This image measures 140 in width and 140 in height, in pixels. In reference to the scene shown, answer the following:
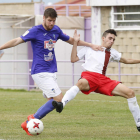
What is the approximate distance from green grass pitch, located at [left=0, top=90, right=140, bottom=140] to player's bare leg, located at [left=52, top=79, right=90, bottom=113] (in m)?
0.51

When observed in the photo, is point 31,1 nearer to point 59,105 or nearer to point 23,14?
point 23,14

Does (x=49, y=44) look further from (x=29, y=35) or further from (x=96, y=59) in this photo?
(x=96, y=59)

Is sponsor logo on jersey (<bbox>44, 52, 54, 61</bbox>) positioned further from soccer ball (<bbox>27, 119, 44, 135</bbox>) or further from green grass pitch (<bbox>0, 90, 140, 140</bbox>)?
green grass pitch (<bbox>0, 90, 140, 140</bbox>)

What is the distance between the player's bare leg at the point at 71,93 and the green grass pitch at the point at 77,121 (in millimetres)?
513

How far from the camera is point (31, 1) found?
72.9 ft

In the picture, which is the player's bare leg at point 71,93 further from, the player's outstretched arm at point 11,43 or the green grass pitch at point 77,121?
the player's outstretched arm at point 11,43

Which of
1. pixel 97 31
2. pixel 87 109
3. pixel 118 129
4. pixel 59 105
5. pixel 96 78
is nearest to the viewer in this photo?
pixel 59 105

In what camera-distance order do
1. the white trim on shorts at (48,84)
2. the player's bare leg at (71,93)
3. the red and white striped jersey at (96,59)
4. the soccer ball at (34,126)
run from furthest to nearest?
1. the red and white striped jersey at (96,59)
2. the white trim on shorts at (48,84)
3. the soccer ball at (34,126)
4. the player's bare leg at (71,93)

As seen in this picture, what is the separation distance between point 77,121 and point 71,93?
2.12m

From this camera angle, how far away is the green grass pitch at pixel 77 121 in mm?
6766

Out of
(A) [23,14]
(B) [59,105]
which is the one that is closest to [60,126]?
(B) [59,105]

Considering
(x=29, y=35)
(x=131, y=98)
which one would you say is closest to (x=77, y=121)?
(x=131, y=98)

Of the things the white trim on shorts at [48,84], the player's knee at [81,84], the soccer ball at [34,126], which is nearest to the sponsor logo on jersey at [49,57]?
the white trim on shorts at [48,84]

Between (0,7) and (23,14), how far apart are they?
1355 millimetres
